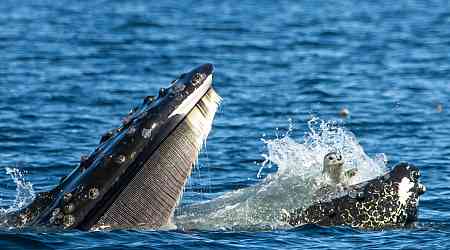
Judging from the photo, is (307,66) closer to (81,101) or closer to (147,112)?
(81,101)

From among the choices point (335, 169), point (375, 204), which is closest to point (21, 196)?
point (335, 169)

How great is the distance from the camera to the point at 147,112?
10047 mm

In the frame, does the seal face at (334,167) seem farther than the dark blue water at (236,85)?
No

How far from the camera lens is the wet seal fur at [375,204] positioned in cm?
1120

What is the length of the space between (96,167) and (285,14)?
32.9 m

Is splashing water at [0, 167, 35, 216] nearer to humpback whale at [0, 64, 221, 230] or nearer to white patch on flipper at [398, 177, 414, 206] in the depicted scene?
humpback whale at [0, 64, 221, 230]

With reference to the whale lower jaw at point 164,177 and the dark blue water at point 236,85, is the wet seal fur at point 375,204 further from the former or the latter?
the whale lower jaw at point 164,177

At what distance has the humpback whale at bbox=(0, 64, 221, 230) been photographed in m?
9.86

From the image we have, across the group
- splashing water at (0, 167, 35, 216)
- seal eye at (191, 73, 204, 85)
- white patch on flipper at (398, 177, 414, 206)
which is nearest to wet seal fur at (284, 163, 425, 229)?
white patch on flipper at (398, 177, 414, 206)

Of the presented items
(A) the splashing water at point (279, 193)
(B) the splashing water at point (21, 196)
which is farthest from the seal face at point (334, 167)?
(B) the splashing water at point (21, 196)

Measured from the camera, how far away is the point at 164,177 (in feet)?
33.1

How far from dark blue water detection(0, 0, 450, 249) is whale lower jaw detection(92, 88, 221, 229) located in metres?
0.31

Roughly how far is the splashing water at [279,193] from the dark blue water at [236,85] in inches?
9.2

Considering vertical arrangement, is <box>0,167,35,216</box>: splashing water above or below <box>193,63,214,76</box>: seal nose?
below
